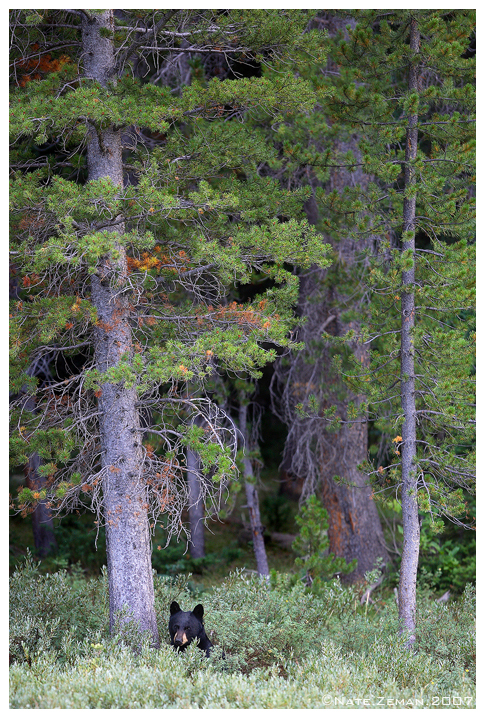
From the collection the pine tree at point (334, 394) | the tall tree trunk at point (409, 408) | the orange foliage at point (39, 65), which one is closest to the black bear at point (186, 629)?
the tall tree trunk at point (409, 408)

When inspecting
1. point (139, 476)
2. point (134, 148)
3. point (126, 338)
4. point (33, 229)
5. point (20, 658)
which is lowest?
point (20, 658)

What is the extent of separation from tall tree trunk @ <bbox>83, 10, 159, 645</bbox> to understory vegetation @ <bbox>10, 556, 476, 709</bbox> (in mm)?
465

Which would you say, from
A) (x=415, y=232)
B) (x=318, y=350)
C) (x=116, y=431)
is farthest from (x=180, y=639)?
(x=318, y=350)

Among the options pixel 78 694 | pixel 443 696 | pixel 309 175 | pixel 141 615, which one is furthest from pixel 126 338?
pixel 309 175

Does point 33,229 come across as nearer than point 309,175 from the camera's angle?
Yes

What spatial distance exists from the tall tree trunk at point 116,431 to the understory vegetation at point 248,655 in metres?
0.46

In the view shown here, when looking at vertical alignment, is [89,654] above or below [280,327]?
below

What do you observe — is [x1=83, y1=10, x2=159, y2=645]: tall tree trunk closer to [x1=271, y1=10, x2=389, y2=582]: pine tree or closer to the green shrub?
the green shrub

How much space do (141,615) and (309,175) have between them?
719 cm

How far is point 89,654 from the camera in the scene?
604 cm

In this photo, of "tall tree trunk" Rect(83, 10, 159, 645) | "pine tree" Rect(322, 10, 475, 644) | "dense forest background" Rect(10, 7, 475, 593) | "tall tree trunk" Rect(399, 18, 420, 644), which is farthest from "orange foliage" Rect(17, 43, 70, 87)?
"tall tree trunk" Rect(399, 18, 420, 644)

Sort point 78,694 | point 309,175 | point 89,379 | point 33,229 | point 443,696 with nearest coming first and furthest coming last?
point 78,694, point 443,696, point 89,379, point 33,229, point 309,175

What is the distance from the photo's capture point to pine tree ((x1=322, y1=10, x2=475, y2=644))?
21.8 feet
